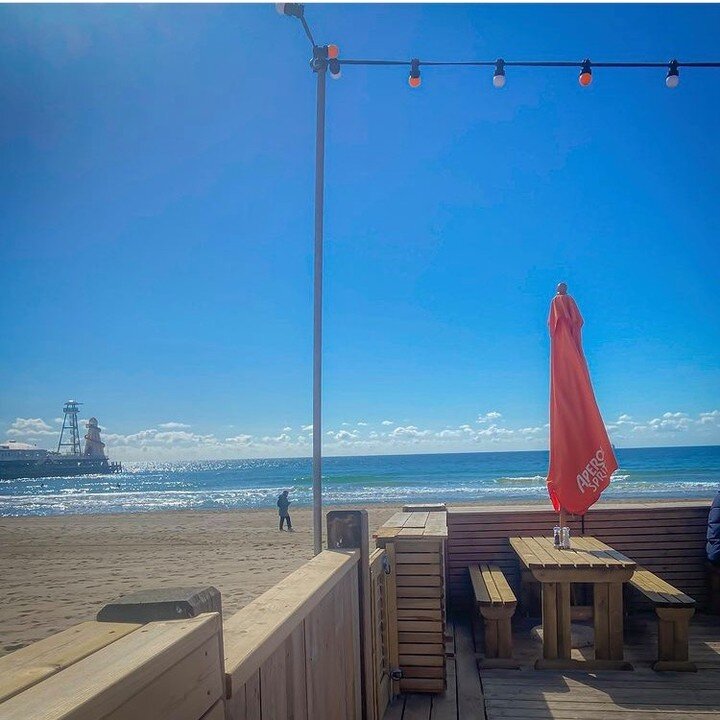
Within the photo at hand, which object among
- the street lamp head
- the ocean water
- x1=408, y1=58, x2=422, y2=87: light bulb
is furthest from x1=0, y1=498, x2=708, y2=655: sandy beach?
the ocean water

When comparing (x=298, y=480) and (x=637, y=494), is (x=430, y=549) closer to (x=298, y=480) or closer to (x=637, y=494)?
(x=637, y=494)

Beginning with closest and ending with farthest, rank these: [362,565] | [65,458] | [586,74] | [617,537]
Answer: [362,565] → [586,74] → [617,537] → [65,458]

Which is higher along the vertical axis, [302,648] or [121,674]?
[121,674]

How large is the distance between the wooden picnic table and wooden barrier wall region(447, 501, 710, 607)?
147 cm

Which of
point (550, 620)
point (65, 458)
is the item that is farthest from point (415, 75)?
point (65, 458)

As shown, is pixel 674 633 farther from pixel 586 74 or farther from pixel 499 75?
pixel 499 75

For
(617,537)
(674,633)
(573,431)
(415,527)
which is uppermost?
(573,431)

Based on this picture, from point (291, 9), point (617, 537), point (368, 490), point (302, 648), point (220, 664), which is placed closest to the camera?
point (220, 664)

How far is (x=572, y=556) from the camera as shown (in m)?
4.83

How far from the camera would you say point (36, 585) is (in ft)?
36.0

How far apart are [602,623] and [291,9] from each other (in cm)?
480

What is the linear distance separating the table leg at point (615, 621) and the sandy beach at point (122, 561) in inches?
187

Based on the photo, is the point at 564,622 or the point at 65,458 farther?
the point at 65,458

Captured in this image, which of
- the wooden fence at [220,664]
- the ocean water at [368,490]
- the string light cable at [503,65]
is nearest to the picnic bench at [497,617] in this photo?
the wooden fence at [220,664]
